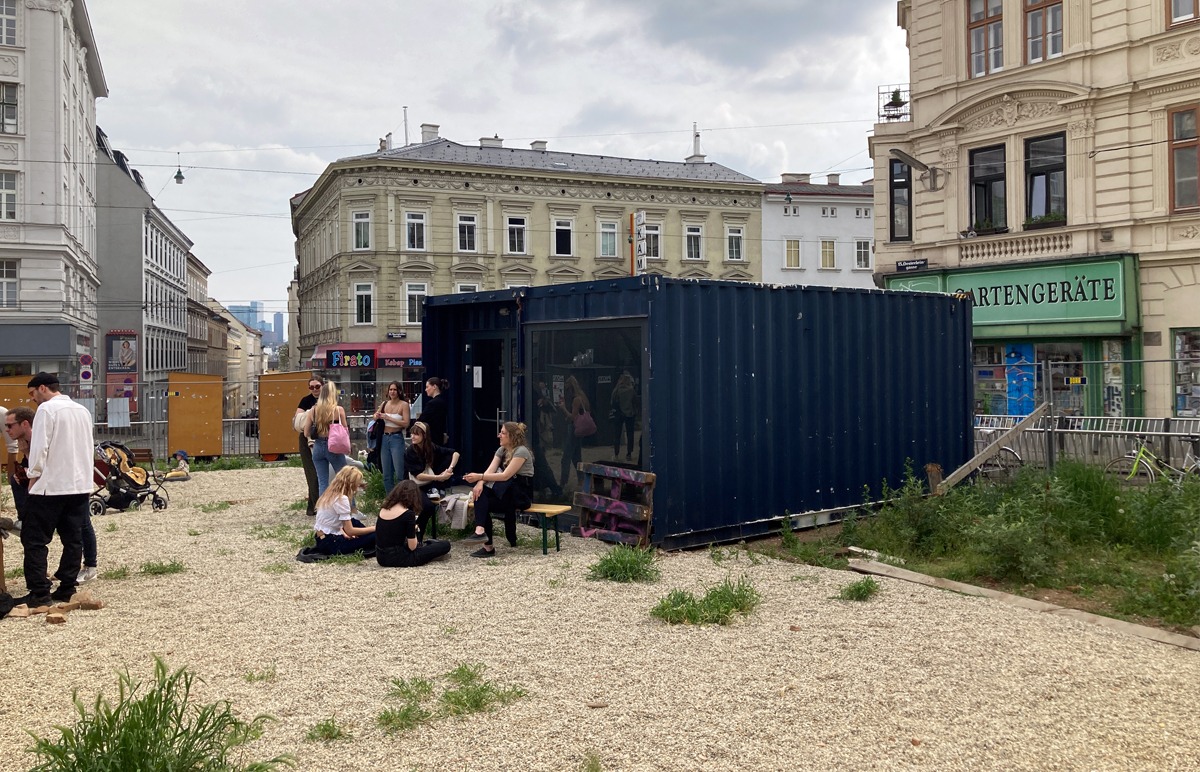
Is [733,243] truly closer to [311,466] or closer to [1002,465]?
[1002,465]

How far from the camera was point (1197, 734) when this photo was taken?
4836 millimetres

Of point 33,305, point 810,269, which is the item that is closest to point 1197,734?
Result: point 33,305

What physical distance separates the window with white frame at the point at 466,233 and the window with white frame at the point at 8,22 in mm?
18663

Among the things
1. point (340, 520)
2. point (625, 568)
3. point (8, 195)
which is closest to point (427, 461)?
point (340, 520)

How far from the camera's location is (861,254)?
5238 cm

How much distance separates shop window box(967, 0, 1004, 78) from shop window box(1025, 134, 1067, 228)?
209cm

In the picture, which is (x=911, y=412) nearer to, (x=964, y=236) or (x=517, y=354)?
(x=517, y=354)

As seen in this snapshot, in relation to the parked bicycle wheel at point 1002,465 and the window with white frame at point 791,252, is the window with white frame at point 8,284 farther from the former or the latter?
the window with white frame at point 791,252

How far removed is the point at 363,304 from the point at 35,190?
47.1 ft

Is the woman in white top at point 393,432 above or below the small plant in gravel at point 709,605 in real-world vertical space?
above

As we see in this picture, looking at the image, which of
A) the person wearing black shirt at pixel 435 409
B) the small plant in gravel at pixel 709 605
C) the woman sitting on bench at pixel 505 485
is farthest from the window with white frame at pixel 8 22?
the small plant in gravel at pixel 709 605

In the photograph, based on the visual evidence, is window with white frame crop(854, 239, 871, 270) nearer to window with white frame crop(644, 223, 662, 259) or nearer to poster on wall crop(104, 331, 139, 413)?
window with white frame crop(644, 223, 662, 259)

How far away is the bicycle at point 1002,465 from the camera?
12.9 m

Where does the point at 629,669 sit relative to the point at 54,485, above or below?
below
